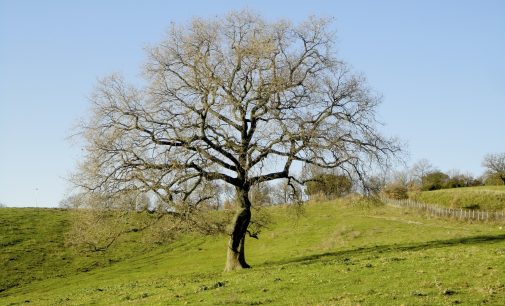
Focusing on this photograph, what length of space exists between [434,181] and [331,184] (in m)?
83.0

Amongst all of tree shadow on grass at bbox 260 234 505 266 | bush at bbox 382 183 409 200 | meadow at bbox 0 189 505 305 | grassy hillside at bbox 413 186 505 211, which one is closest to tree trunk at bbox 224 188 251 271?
meadow at bbox 0 189 505 305

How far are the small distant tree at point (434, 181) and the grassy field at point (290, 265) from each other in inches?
1631

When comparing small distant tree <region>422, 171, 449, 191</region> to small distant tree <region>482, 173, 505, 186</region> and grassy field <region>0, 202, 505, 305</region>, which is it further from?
grassy field <region>0, 202, 505, 305</region>

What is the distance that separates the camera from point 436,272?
21.7m

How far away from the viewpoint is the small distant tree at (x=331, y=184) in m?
32.5

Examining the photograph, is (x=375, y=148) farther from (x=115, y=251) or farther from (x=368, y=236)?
(x=115, y=251)

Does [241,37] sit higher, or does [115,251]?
A: [241,37]

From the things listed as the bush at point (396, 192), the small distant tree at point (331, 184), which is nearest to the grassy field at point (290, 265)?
the small distant tree at point (331, 184)

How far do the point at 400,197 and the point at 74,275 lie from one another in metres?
48.0

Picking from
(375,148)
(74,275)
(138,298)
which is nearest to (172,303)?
(138,298)

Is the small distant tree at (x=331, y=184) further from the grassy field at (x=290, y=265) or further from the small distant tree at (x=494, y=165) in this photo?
the small distant tree at (x=494, y=165)

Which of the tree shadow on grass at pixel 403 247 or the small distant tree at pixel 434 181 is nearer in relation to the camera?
the tree shadow on grass at pixel 403 247

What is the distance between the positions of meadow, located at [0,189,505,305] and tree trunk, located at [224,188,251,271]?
1325 millimetres

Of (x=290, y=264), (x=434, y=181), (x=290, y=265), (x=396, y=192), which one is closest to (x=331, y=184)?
(x=290, y=264)
